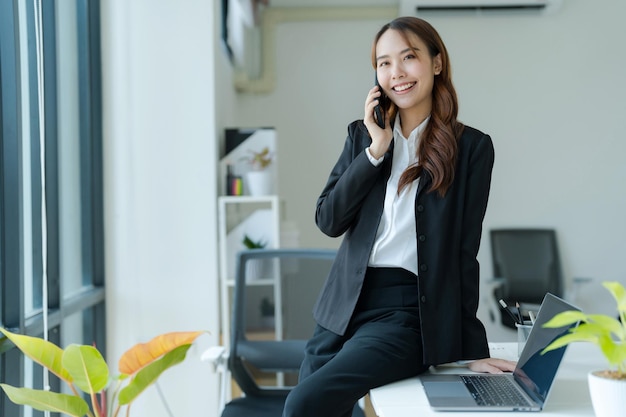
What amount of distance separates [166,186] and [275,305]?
3.27 feet

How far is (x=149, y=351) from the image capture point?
1826mm

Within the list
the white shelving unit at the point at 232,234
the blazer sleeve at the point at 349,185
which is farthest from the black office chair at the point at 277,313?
the blazer sleeve at the point at 349,185

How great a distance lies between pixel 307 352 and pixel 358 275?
240mm

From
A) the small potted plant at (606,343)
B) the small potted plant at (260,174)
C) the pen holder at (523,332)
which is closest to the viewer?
the small potted plant at (606,343)

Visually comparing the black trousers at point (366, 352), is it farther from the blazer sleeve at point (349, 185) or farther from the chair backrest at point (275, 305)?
the chair backrest at point (275, 305)

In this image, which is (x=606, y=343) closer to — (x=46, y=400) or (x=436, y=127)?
(x=436, y=127)

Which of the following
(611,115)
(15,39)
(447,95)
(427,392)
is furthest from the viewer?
(611,115)

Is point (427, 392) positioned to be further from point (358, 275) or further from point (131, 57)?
point (131, 57)

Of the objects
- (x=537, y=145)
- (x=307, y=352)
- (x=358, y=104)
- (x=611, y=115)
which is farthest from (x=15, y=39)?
(x=611, y=115)

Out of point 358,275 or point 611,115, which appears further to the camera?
point 611,115

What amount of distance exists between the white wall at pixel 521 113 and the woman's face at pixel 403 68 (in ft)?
11.8

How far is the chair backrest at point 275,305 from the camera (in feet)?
8.17

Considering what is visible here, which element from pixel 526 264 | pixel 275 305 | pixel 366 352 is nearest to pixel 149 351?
pixel 366 352

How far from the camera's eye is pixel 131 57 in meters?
3.32
